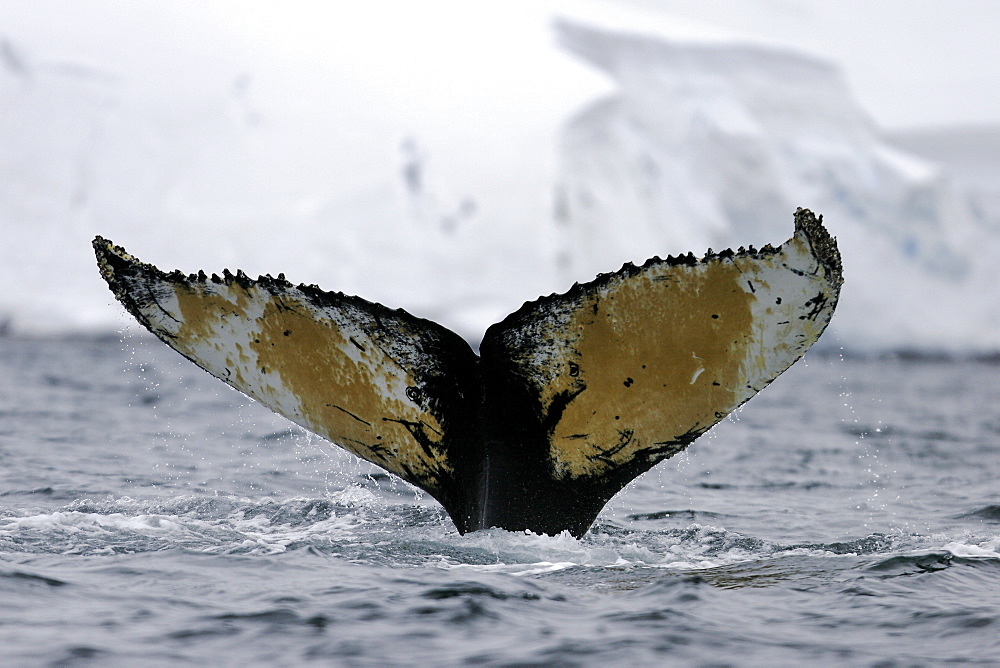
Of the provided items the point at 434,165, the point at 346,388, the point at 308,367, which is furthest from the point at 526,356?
the point at 434,165

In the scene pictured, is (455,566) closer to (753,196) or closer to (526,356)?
(526,356)

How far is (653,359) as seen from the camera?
3.88 m

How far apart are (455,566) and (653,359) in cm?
130

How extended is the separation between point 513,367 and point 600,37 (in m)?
36.9

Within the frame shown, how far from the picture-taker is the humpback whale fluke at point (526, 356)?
12.2 ft

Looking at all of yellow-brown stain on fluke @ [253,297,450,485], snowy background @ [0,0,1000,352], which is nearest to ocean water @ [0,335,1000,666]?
yellow-brown stain on fluke @ [253,297,450,485]

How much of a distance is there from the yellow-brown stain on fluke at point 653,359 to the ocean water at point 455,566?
2.01 ft

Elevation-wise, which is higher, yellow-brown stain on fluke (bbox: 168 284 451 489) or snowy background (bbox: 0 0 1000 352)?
snowy background (bbox: 0 0 1000 352)

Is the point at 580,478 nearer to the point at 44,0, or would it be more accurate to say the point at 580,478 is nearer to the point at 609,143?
the point at 609,143

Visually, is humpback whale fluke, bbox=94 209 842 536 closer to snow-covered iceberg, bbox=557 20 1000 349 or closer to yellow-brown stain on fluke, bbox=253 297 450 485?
yellow-brown stain on fluke, bbox=253 297 450 485

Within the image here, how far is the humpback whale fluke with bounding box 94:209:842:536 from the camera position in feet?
12.2

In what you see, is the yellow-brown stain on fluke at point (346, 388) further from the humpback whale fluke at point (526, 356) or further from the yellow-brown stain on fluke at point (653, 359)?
the yellow-brown stain on fluke at point (653, 359)

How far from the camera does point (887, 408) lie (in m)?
16.7

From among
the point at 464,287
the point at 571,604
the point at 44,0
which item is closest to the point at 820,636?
the point at 571,604
